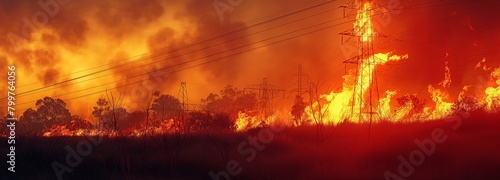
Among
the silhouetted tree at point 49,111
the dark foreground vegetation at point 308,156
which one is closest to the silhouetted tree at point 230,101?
the silhouetted tree at point 49,111

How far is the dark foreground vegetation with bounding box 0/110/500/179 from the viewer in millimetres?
12883

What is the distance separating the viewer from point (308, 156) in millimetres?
14688

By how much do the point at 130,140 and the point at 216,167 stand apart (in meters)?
6.27

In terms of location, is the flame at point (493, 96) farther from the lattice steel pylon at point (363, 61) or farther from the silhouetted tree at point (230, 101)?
the silhouetted tree at point (230, 101)

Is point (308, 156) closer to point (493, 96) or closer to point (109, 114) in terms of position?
point (109, 114)

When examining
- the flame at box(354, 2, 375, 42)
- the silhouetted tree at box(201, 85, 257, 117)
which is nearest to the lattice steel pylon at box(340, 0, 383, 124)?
the flame at box(354, 2, 375, 42)

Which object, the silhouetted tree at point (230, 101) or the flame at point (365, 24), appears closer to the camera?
the flame at point (365, 24)

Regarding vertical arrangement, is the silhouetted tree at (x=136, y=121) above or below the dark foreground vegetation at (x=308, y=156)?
above

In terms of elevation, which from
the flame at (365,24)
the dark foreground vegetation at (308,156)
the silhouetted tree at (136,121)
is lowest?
the dark foreground vegetation at (308,156)

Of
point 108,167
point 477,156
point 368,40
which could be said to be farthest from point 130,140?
point 368,40

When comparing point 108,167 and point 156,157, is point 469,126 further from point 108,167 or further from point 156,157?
point 108,167

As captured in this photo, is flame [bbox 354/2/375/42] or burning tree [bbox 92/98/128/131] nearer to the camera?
burning tree [bbox 92/98/128/131]

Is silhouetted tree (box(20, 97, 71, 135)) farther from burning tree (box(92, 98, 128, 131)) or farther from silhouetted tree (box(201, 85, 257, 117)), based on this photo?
burning tree (box(92, 98, 128, 131))

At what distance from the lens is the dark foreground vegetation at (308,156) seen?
12883mm
